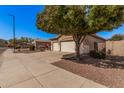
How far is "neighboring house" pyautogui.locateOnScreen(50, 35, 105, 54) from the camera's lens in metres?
18.0

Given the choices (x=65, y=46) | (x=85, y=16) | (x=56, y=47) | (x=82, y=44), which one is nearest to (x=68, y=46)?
(x=65, y=46)

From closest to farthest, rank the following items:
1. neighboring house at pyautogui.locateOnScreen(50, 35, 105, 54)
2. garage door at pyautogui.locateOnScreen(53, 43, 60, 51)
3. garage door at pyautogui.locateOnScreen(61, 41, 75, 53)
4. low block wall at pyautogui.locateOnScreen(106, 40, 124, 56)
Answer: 1. low block wall at pyautogui.locateOnScreen(106, 40, 124, 56)
2. neighboring house at pyautogui.locateOnScreen(50, 35, 105, 54)
3. garage door at pyautogui.locateOnScreen(61, 41, 75, 53)
4. garage door at pyautogui.locateOnScreen(53, 43, 60, 51)

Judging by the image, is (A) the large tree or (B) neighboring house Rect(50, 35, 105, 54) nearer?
(A) the large tree

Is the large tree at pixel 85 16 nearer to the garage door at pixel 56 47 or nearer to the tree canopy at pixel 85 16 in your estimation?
the tree canopy at pixel 85 16

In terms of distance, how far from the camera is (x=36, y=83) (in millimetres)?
4922

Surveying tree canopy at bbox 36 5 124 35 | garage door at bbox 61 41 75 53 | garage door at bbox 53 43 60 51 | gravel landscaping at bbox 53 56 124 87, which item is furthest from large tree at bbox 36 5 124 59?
garage door at bbox 53 43 60 51

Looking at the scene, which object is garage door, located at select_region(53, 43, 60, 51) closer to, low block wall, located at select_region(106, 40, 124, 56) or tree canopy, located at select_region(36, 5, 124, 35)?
low block wall, located at select_region(106, 40, 124, 56)

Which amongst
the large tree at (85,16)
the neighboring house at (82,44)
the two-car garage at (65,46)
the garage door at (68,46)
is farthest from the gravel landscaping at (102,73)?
the two-car garage at (65,46)

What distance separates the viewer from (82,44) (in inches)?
704
